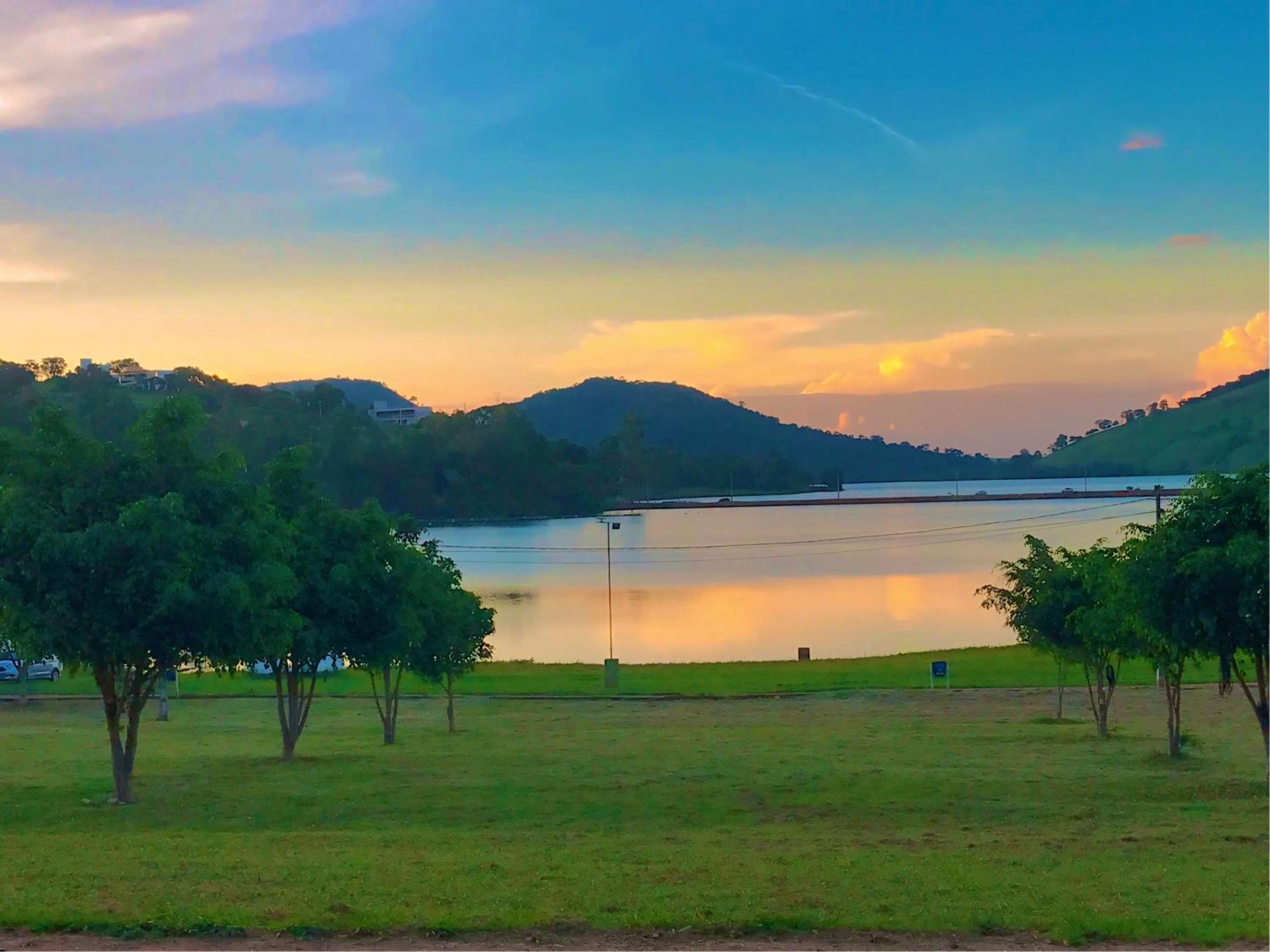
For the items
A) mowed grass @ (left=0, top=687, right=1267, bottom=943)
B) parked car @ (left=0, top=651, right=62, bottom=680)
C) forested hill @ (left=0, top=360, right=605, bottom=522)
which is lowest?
parked car @ (left=0, top=651, right=62, bottom=680)

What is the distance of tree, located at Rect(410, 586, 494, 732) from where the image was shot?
29.2 m

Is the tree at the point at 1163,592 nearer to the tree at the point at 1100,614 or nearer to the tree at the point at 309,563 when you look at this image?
the tree at the point at 1100,614

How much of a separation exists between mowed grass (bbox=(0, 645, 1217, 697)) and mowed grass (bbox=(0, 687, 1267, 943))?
1440 cm

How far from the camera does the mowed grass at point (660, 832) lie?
31.2ft

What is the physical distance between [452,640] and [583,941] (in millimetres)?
21639

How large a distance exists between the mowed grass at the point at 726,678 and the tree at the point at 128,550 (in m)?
22.7

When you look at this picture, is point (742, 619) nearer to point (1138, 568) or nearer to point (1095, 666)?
point (1095, 666)

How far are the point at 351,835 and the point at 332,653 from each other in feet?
36.2

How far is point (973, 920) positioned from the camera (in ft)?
30.1

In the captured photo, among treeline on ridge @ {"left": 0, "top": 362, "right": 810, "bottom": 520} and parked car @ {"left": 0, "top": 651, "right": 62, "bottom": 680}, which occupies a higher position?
treeline on ridge @ {"left": 0, "top": 362, "right": 810, "bottom": 520}

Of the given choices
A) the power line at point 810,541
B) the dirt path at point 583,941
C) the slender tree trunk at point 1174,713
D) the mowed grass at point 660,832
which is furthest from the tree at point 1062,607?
the power line at point 810,541

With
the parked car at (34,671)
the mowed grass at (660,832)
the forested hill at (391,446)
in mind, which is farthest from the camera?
the forested hill at (391,446)

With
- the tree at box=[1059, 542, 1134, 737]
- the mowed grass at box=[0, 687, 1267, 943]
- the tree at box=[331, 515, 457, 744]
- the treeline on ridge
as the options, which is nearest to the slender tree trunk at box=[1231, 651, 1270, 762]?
the mowed grass at box=[0, 687, 1267, 943]

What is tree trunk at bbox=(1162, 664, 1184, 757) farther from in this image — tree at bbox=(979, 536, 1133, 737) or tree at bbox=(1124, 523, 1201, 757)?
tree at bbox=(1124, 523, 1201, 757)
